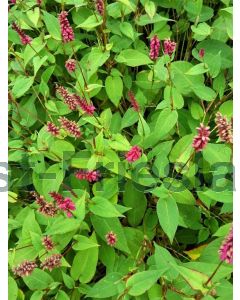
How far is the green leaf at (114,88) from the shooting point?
1409mm

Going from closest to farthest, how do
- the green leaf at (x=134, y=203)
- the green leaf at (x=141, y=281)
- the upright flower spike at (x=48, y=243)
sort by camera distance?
the green leaf at (x=141, y=281) → the upright flower spike at (x=48, y=243) → the green leaf at (x=134, y=203)

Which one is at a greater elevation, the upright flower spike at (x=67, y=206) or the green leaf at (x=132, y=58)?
the green leaf at (x=132, y=58)

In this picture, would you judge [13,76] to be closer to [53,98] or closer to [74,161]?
[53,98]

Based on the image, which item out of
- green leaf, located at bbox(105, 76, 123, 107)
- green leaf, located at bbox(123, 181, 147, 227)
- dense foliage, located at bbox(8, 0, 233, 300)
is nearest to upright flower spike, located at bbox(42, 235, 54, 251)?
dense foliage, located at bbox(8, 0, 233, 300)

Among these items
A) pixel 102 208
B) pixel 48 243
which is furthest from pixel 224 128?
pixel 48 243

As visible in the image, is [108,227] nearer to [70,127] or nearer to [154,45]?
[70,127]

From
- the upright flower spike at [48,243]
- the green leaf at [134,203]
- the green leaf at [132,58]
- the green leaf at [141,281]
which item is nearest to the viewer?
the green leaf at [141,281]

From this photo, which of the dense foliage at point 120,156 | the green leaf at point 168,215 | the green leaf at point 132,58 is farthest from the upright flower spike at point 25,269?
the green leaf at point 132,58

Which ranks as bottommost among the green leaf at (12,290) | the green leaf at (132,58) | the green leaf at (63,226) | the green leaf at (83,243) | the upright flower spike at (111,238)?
the green leaf at (12,290)

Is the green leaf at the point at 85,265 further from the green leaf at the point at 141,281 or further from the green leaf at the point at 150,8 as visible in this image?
the green leaf at the point at 150,8

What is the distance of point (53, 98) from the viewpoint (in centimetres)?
149

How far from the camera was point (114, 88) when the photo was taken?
142cm

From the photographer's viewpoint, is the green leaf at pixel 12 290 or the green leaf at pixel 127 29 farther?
the green leaf at pixel 127 29

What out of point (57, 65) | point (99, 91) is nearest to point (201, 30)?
point (99, 91)
